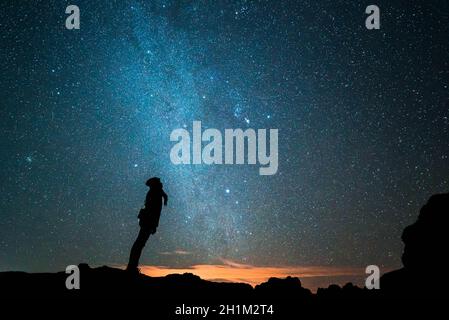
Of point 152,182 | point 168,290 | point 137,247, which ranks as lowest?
point 168,290

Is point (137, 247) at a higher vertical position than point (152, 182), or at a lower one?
lower

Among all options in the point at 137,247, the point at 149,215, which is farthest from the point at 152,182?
the point at 137,247

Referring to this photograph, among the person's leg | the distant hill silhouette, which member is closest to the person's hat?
the person's leg

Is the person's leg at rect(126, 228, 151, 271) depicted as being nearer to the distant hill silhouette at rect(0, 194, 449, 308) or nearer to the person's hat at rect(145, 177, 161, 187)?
the distant hill silhouette at rect(0, 194, 449, 308)

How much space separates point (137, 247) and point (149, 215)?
88 cm

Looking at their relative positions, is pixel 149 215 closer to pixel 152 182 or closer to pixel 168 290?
pixel 152 182

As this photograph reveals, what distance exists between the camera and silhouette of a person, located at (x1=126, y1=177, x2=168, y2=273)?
11.6m

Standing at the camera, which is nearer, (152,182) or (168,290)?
(168,290)

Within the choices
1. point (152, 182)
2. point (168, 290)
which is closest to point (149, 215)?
point (152, 182)

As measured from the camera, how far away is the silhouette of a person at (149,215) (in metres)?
11.6

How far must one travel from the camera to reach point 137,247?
11.6 m
